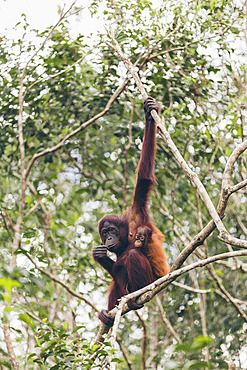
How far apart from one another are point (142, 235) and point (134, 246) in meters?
0.27

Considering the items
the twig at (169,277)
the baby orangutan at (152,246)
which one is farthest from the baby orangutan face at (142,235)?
the twig at (169,277)

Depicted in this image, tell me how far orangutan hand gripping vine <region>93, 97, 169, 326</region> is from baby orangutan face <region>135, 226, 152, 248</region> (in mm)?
43

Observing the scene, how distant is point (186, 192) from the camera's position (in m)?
8.46

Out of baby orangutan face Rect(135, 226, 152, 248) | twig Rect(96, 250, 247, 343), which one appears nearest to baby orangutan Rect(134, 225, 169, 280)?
baby orangutan face Rect(135, 226, 152, 248)

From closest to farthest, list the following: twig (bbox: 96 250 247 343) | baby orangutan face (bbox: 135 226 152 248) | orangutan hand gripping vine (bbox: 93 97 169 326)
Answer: twig (bbox: 96 250 247 343), orangutan hand gripping vine (bbox: 93 97 169 326), baby orangutan face (bbox: 135 226 152 248)

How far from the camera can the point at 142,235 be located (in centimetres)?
562

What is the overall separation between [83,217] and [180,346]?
8.53 meters

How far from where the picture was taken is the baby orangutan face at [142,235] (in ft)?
18.4

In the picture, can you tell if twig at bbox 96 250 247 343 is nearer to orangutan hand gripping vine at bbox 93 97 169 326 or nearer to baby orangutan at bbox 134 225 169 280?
orangutan hand gripping vine at bbox 93 97 169 326

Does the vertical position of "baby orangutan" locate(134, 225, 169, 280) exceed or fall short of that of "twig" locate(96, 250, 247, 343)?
A: it exceeds it

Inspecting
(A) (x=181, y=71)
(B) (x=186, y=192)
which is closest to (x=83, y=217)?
(B) (x=186, y=192)

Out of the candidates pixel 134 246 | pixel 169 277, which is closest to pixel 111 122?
pixel 134 246

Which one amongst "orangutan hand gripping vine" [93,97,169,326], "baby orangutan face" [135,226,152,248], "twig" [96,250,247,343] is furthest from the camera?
"baby orangutan face" [135,226,152,248]

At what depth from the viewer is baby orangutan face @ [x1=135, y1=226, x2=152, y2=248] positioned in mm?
5621
